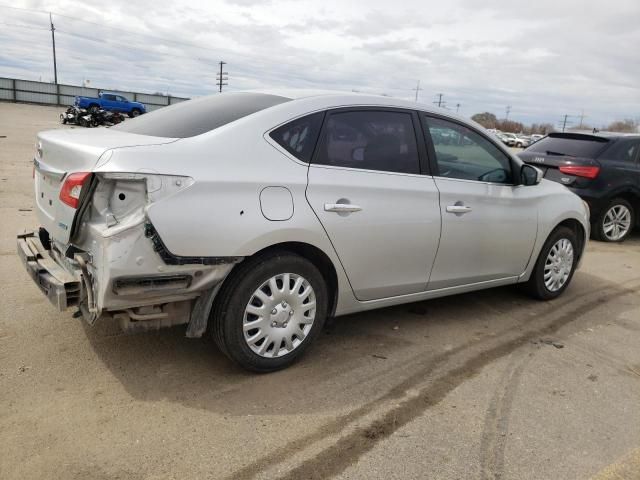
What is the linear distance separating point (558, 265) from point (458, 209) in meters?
1.71

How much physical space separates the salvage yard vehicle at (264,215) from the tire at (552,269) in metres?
0.75

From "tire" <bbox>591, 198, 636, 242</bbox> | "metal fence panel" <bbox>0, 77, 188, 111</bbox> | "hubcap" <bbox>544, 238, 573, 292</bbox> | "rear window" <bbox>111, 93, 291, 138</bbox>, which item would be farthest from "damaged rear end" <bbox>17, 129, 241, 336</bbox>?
"metal fence panel" <bbox>0, 77, 188, 111</bbox>

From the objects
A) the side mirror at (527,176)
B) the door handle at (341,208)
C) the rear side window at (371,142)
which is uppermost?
the rear side window at (371,142)

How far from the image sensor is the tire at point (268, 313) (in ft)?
10.0

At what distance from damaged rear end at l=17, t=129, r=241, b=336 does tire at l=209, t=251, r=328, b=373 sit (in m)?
0.11

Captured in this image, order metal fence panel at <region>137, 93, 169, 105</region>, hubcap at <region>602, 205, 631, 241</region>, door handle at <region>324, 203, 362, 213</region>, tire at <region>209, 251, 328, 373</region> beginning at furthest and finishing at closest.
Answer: metal fence panel at <region>137, 93, 169, 105</region>, hubcap at <region>602, 205, 631, 241</region>, door handle at <region>324, 203, 362, 213</region>, tire at <region>209, 251, 328, 373</region>

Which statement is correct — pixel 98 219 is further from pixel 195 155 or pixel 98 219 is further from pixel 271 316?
pixel 271 316

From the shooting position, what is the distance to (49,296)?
303 cm

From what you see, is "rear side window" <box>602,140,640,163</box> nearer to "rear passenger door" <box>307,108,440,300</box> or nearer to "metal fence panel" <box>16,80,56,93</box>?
"rear passenger door" <box>307,108,440,300</box>

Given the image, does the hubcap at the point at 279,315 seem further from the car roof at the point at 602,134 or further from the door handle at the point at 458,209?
the car roof at the point at 602,134

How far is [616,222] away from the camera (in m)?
8.35

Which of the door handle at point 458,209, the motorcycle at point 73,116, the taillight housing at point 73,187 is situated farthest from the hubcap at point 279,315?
the motorcycle at point 73,116

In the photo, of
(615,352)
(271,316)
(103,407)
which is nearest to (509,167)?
(615,352)

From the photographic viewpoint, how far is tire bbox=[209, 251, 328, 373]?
3055 millimetres
